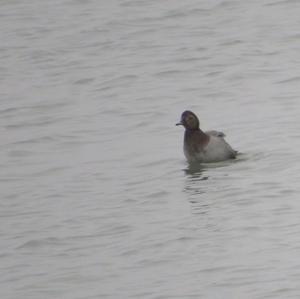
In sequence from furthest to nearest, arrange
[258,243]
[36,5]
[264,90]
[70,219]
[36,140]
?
[36,5]
[264,90]
[36,140]
[70,219]
[258,243]

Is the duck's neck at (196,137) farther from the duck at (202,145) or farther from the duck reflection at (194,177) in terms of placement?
the duck reflection at (194,177)

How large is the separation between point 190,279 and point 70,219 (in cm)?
299

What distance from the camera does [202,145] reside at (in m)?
17.6

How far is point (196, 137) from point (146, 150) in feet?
3.05

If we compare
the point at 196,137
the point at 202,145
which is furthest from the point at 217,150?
the point at 196,137

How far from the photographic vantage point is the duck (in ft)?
56.9

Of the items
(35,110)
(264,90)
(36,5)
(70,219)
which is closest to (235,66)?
(264,90)

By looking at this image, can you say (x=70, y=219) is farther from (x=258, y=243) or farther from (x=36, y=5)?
(x=36, y=5)

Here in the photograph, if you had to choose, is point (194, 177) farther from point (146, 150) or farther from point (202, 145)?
point (146, 150)

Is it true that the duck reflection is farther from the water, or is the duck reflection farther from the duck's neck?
the duck's neck

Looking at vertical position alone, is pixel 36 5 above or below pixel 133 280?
above

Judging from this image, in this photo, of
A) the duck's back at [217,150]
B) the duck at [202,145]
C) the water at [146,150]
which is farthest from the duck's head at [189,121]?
the water at [146,150]

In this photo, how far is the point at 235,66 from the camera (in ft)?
75.8

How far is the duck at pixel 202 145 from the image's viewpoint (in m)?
17.3
